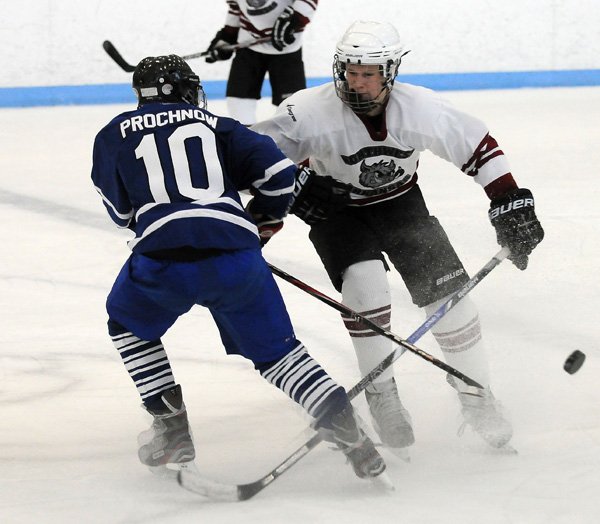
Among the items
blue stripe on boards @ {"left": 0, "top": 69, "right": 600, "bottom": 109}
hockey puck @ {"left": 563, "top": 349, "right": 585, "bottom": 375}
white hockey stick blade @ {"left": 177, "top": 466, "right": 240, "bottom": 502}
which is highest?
hockey puck @ {"left": 563, "top": 349, "right": 585, "bottom": 375}

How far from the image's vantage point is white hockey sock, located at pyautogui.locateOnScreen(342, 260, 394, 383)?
245cm

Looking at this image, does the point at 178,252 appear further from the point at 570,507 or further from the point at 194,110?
the point at 570,507

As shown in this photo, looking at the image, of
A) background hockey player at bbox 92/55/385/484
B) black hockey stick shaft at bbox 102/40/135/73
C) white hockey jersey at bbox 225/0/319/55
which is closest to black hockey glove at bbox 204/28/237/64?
white hockey jersey at bbox 225/0/319/55

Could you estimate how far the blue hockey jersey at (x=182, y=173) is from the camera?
6.66 ft

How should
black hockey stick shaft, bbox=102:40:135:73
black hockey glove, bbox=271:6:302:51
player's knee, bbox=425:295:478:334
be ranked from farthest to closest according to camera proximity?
1. black hockey stick shaft, bbox=102:40:135:73
2. black hockey glove, bbox=271:6:302:51
3. player's knee, bbox=425:295:478:334

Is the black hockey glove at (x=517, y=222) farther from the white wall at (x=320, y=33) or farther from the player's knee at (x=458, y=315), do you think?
the white wall at (x=320, y=33)

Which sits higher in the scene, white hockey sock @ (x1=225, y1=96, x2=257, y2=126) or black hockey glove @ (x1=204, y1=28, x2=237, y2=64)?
black hockey glove @ (x1=204, y1=28, x2=237, y2=64)

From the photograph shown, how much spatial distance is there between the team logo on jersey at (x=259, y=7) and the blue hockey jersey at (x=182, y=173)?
3254 millimetres

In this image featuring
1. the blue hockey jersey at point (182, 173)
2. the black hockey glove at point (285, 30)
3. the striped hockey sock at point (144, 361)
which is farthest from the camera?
the black hockey glove at point (285, 30)

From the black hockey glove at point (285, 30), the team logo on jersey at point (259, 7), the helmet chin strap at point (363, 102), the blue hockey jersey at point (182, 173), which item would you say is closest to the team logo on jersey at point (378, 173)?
→ the helmet chin strap at point (363, 102)

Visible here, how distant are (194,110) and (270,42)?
10.3ft

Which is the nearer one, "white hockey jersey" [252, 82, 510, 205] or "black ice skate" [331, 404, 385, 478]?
"black ice skate" [331, 404, 385, 478]

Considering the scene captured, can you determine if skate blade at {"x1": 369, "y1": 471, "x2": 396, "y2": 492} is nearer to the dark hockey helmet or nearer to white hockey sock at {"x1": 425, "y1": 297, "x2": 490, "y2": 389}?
white hockey sock at {"x1": 425, "y1": 297, "x2": 490, "y2": 389}

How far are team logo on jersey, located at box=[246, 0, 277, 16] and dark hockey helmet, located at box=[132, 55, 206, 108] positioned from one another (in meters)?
3.18
